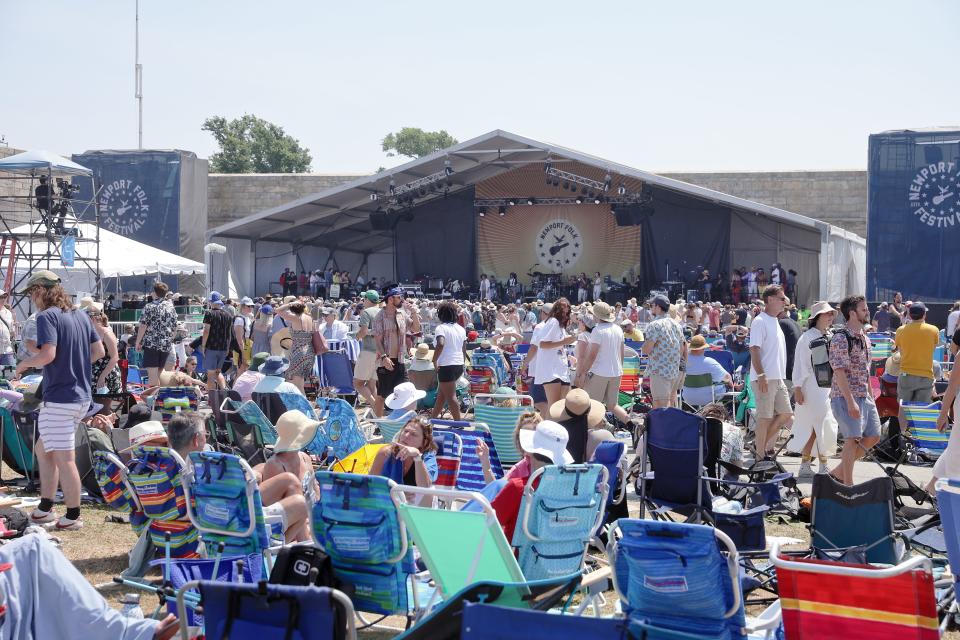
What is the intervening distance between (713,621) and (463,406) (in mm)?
7288

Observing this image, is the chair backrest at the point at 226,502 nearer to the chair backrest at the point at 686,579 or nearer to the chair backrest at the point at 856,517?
the chair backrest at the point at 686,579

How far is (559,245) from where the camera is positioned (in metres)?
29.8

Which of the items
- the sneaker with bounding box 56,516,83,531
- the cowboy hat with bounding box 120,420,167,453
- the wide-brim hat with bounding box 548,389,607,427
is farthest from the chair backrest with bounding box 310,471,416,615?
the sneaker with bounding box 56,516,83,531

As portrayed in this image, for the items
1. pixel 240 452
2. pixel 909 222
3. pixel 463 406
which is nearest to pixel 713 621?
pixel 240 452

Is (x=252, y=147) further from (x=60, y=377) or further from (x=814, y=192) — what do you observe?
(x=60, y=377)

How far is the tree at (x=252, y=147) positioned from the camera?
64.4 metres

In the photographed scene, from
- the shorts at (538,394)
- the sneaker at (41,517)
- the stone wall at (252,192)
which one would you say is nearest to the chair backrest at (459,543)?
the sneaker at (41,517)

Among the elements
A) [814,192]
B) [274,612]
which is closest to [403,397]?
[274,612]

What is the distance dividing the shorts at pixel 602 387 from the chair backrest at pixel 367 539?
4300 millimetres

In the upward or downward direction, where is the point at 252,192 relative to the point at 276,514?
upward

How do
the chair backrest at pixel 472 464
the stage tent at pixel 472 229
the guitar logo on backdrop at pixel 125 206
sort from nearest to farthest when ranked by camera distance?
the chair backrest at pixel 472 464
the stage tent at pixel 472 229
the guitar logo on backdrop at pixel 125 206

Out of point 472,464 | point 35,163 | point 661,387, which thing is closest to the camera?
point 472,464

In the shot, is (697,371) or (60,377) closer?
(60,377)

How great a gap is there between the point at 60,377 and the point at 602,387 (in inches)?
153
